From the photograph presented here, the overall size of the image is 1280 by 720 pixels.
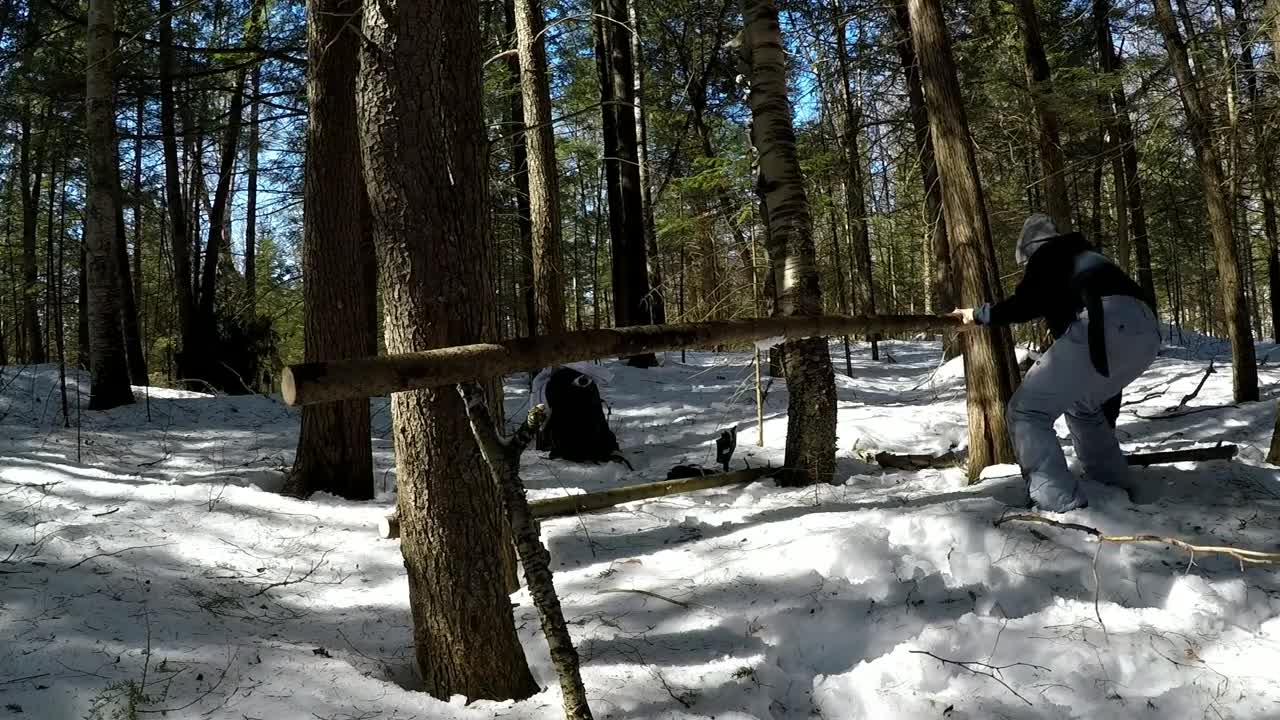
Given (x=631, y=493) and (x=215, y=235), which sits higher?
(x=215, y=235)

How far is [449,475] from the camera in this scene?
2.83 metres

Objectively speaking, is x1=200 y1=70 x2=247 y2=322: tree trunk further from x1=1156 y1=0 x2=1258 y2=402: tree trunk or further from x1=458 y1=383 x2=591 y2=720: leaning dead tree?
x1=1156 y1=0 x2=1258 y2=402: tree trunk

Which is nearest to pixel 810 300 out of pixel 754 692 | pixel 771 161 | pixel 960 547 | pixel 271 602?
pixel 771 161

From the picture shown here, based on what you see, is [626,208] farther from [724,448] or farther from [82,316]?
[82,316]

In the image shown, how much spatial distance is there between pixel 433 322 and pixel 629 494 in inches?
117

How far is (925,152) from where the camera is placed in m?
9.65

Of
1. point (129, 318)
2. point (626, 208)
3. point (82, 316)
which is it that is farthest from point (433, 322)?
point (82, 316)

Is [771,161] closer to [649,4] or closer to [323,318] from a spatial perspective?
[323,318]

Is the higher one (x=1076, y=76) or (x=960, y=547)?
(x=1076, y=76)

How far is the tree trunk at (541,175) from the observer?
7.43 metres

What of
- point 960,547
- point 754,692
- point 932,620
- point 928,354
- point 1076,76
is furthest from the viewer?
point 928,354

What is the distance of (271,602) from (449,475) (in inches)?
62.9

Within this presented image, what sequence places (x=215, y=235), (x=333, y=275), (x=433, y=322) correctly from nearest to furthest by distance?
(x=433, y=322) < (x=333, y=275) < (x=215, y=235)

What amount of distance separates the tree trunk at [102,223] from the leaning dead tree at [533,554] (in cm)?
924
